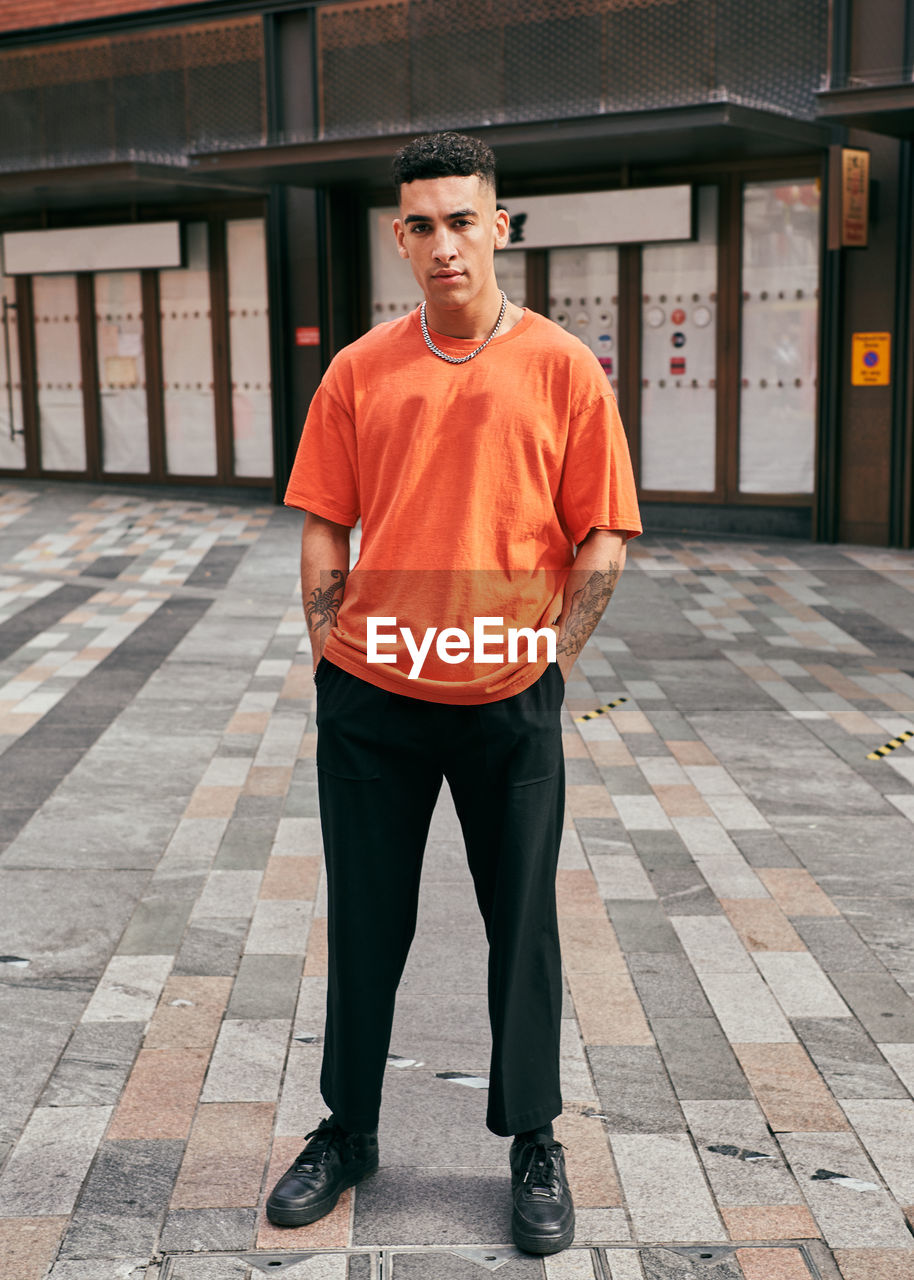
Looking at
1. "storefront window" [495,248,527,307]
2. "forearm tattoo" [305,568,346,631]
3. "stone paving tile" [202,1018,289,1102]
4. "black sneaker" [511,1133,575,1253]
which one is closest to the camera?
"black sneaker" [511,1133,575,1253]

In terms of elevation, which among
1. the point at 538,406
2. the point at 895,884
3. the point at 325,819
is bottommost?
the point at 895,884

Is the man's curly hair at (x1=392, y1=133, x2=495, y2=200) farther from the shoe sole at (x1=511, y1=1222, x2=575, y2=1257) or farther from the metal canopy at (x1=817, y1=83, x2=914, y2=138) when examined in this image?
the metal canopy at (x1=817, y1=83, x2=914, y2=138)

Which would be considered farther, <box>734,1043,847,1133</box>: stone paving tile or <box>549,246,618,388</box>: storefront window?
<box>549,246,618,388</box>: storefront window

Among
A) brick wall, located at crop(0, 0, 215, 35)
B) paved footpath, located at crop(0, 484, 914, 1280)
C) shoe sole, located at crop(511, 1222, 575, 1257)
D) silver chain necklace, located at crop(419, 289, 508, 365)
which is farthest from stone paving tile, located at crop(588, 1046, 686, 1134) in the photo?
brick wall, located at crop(0, 0, 215, 35)

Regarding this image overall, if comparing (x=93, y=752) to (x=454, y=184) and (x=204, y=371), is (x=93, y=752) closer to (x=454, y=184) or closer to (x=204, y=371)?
(x=454, y=184)

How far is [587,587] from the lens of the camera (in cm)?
287

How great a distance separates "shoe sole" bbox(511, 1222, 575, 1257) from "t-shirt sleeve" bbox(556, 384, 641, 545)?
4.37 ft

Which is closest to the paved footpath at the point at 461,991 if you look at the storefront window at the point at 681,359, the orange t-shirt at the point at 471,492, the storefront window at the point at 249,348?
the orange t-shirt at the point at 471,492

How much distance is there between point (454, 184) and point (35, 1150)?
219 centimetres

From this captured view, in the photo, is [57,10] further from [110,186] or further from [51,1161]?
[51,1161]

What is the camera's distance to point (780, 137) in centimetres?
1237

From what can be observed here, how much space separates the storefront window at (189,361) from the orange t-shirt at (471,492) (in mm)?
14485

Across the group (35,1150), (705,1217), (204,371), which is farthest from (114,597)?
(705,1217)

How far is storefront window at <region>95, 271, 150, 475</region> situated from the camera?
56.4 feet
